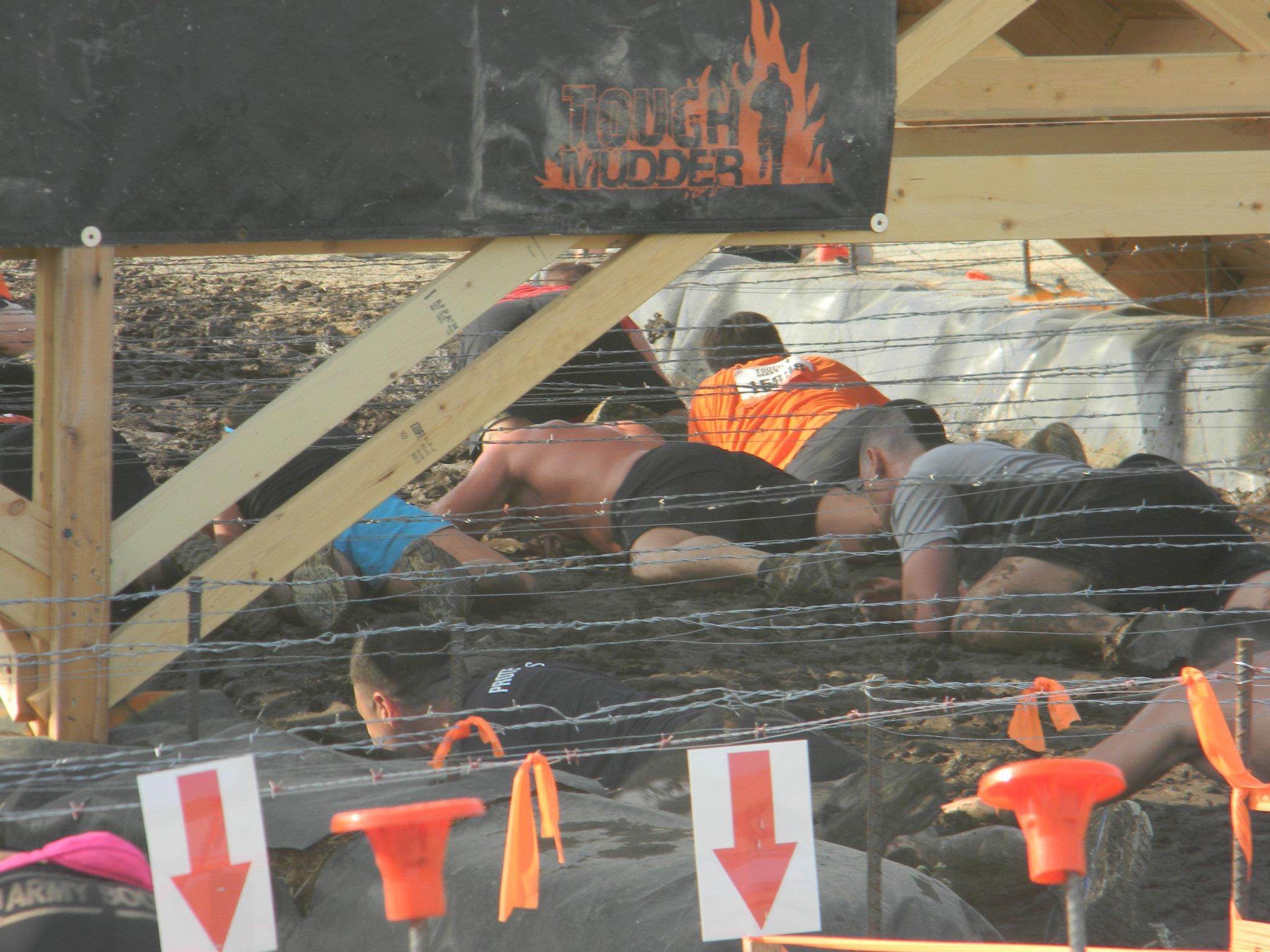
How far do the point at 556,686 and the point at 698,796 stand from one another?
1.58 m

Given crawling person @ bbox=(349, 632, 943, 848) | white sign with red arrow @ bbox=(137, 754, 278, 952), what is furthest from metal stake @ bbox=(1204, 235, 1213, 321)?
white sign with red arrow @ bbox=(137, 754, 278, 952)

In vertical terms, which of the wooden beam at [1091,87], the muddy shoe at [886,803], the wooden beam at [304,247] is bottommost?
the muddy shoe at [886,803]

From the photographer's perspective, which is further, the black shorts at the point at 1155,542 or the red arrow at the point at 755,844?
the black shorts at the point at 1155,542

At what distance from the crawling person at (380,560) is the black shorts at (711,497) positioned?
53 centimetres

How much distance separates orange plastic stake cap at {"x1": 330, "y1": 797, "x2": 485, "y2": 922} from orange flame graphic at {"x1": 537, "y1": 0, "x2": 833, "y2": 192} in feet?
8.19

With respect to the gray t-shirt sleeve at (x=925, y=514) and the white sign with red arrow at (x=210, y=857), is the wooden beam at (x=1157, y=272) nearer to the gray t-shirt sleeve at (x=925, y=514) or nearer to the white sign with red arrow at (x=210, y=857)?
the gray t-shirt sleeve at (x=925, y=514)

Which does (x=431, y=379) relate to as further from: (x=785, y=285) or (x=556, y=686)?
(x=556, y=686)

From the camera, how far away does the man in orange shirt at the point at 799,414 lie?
5750 millimetres

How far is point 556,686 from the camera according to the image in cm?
352

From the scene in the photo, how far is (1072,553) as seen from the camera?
473 cm

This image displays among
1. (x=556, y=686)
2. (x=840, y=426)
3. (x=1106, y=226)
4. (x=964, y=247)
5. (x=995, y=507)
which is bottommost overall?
(x=556, y=686)

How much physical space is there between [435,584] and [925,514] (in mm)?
1828

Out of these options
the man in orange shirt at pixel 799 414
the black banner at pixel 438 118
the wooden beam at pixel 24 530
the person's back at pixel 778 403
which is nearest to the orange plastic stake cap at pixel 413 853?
the wooden beam at pixel 24 530

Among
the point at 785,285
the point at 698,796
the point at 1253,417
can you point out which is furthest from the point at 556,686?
the point at 785,285
